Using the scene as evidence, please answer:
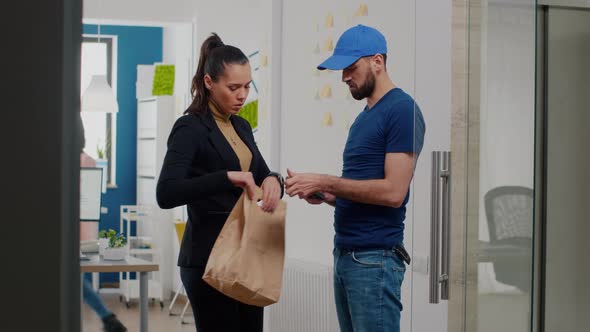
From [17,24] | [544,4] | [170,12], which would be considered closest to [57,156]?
[17,24]

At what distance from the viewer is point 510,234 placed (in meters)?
1.48

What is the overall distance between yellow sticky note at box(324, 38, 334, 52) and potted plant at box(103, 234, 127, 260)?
4.84ft

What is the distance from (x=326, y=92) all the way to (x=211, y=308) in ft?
7.72

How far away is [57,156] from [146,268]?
139 inches

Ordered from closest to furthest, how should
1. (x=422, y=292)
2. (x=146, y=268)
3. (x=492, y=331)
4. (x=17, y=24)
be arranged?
(x=17, y=24) < (x=492, y=331) < (x=422, y=292) < (x=146, y=268)

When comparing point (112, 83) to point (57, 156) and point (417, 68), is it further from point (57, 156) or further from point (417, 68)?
point (57, 156)

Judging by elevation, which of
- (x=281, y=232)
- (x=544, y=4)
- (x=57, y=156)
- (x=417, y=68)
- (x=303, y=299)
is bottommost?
(x=303, y=299)

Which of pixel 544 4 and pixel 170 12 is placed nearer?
pixel 544 4

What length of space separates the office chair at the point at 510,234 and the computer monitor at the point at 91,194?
285cm

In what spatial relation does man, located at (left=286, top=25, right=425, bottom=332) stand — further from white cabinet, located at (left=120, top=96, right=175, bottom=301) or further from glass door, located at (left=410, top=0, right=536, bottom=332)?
white cabinet, located at (left=120, top=96, right=175, bottom=301)

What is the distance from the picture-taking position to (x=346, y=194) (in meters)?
1.75

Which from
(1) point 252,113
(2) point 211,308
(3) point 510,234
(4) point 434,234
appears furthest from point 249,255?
(1) point 252,113

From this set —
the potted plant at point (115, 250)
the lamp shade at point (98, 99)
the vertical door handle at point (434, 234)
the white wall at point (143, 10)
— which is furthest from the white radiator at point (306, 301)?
the white wall at point (143, 10)

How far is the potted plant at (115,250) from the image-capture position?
392 cm
